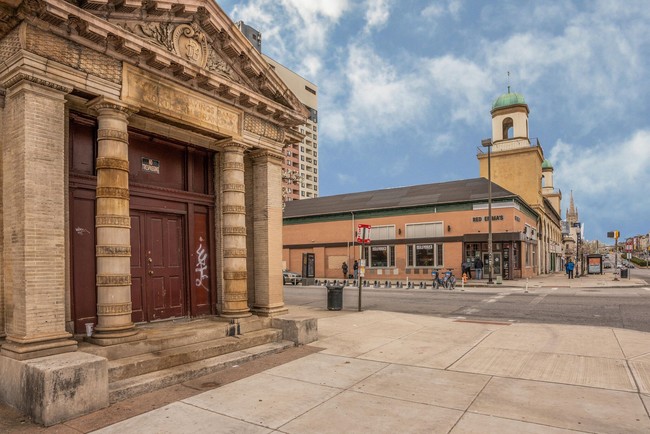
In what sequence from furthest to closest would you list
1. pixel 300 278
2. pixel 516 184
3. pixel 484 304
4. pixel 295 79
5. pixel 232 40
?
1. pixel 295 79
2. pixel 516 184
3. pixel 300 278
4. pixel 484 304
5. pixel 232 40

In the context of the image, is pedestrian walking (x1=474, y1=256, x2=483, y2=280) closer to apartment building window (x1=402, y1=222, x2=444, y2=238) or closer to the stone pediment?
apartment building window (x1=402, y1=222, x2=444, y2=238)

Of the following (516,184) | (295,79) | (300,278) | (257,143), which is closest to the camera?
(257,143)

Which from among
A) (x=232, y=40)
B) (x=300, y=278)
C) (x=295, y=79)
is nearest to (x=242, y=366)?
(x=232, y=40)

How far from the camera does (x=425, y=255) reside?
37188 mm

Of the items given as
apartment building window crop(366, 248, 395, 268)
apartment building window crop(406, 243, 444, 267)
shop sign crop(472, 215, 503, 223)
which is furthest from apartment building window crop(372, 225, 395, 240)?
shop sign crop(472, 215, 503, 223)

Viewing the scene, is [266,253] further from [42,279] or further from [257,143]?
[42,279]

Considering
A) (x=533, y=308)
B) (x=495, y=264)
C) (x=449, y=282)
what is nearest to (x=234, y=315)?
(x=533, y=308)

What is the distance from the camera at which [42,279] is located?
20.6 ft

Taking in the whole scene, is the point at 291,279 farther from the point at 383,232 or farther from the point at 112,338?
the point at 112,338

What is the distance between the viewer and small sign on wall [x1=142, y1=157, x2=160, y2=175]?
933 centimetres

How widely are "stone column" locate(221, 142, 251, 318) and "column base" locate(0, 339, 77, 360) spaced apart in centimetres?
374

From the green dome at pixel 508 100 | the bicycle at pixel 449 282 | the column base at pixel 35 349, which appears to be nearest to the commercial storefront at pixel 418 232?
the bicycle at pixel 449 282

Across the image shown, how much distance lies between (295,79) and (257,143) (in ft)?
339

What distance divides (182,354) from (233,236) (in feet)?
10.1
